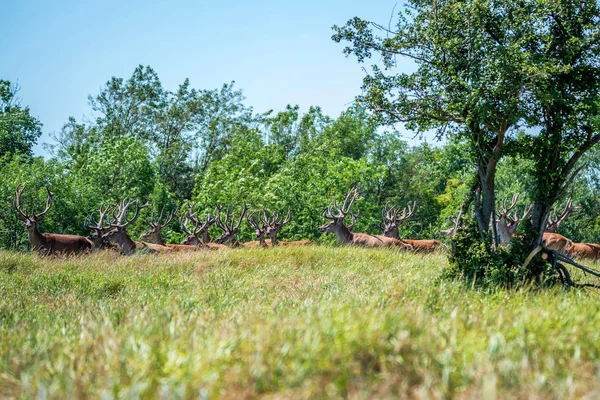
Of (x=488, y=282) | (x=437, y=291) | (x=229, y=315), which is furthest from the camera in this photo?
(x=488, y=282)

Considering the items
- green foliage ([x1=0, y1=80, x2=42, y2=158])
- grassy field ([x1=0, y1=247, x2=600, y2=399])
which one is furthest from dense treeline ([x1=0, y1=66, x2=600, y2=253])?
grassy field ([x1=0, y1=247, x2=600, y2=399])

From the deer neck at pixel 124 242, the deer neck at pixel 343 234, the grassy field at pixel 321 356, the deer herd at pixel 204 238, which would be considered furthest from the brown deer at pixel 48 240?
the grassy field at pixel 321 356

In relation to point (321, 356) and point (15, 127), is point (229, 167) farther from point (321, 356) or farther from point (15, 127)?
point (321, 356)

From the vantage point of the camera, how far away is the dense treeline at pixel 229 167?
2678 centimetres

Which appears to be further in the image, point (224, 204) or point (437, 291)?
point (224, 204)

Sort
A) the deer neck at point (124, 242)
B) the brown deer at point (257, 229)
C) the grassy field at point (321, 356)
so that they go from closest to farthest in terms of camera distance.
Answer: the grassy field at point (321, 356) < the deer neck at point (124, 242) < the brown deer at point (257, 229)

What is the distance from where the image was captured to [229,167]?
32.3 m

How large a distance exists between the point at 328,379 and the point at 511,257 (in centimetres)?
684

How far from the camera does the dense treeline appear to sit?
26.8 meters

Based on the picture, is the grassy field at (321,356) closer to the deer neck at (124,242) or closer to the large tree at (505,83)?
the large tree at (505,83)

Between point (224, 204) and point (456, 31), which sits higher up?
point (456, 31)

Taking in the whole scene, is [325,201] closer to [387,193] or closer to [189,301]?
[387,193]

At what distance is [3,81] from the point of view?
3769 cm

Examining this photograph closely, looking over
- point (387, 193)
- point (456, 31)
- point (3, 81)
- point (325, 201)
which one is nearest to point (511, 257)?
point (456, 31)
